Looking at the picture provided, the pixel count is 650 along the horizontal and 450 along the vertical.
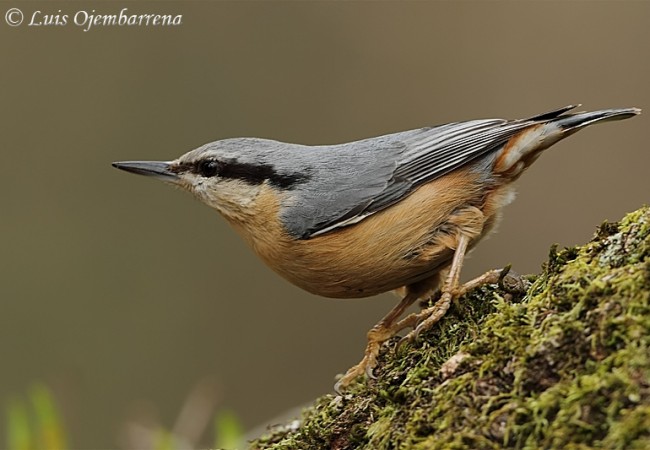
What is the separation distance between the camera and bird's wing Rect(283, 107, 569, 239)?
3.58 metres

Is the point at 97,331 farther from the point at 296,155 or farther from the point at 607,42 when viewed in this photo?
the point at 607,42

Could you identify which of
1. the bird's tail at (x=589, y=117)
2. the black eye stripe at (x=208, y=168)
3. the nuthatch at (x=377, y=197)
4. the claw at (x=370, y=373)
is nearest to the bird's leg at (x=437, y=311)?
the nuthatch at (x=377, y=197)

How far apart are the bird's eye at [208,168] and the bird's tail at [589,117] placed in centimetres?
164

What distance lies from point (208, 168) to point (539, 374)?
7.76 feet

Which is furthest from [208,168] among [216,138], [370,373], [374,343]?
[216,138]

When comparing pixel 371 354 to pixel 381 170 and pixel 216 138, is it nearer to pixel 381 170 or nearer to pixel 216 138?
pixel 381 170

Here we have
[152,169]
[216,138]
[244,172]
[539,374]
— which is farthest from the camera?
[216,138]

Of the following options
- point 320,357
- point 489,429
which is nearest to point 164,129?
point 320,357

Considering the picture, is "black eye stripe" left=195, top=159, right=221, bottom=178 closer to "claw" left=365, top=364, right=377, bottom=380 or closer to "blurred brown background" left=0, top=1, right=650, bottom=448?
"claw" left=365, top=364, right=377, bottom=380

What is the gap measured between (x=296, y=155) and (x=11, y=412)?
6.17 feet

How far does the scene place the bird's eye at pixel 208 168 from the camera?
397 cm

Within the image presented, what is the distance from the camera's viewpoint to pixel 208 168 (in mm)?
3988

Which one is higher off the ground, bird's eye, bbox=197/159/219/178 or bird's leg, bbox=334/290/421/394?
bird's eye, bbox=197/159/219/178

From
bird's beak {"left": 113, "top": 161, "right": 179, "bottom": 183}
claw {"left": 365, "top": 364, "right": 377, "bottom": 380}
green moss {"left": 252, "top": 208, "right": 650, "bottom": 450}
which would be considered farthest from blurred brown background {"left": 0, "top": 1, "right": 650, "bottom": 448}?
green moss {"left": 252, "top": 208, "right": 650, "bottom": 450}
